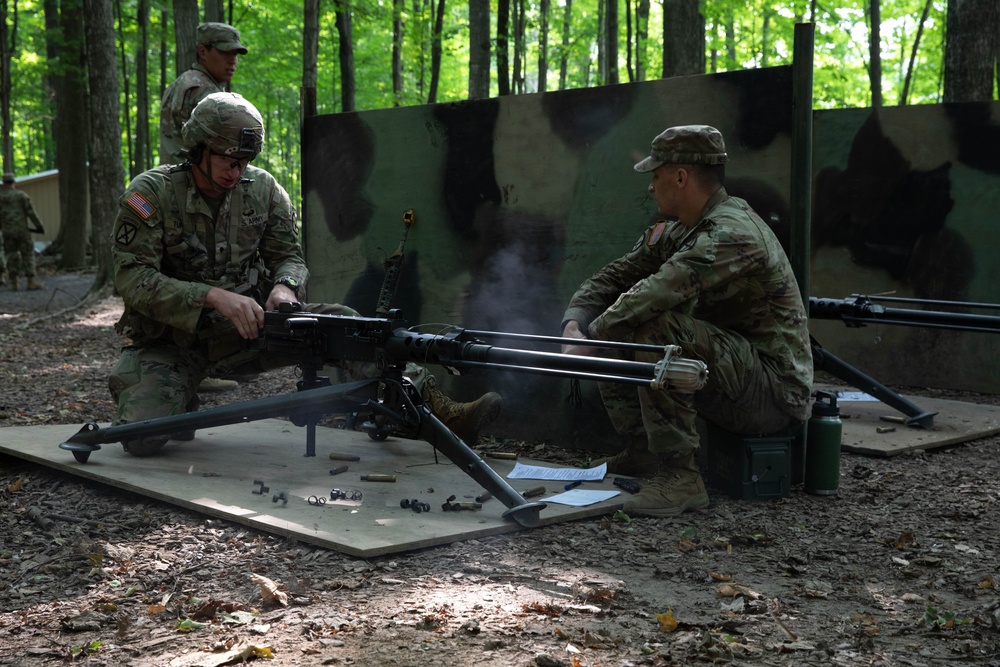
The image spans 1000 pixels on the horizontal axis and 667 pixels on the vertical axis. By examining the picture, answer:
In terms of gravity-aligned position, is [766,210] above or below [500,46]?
below

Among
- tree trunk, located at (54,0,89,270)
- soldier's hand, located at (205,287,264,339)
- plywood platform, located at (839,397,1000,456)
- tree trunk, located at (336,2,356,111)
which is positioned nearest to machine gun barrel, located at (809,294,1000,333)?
plywood platform, located at (839,397,1000,456)

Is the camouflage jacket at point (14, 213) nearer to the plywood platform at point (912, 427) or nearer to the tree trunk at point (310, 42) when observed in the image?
the tree trunk at point (310, 42)

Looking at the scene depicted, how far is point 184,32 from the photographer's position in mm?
11375

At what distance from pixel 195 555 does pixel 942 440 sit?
4200 millimetres

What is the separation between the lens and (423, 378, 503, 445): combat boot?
496 cm

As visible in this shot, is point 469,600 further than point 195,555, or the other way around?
point 195,555

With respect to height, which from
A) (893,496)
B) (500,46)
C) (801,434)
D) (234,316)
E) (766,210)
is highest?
(500,46)

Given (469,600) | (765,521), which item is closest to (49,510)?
(469,600)

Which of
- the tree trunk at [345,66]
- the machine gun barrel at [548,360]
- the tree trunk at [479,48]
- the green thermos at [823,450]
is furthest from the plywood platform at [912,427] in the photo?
A: the tree trunk at [345,66]

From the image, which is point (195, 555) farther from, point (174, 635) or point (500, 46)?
point (500, 46)

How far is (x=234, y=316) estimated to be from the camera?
181 inches

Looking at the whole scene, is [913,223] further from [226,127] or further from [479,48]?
[479,48]

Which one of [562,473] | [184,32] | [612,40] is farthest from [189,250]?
[612,40]

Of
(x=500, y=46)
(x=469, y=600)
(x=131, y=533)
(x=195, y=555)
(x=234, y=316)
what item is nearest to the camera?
(x=469, y=600)
